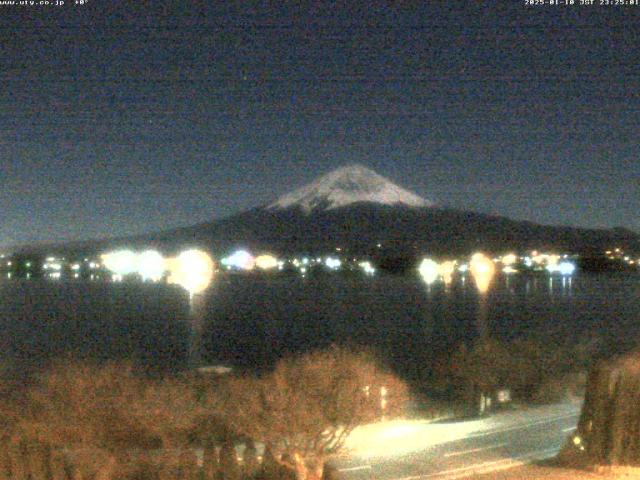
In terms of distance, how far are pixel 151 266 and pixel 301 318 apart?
4607cm

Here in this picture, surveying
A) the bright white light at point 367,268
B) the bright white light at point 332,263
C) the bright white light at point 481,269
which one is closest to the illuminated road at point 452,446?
the bright white light at point 481,269

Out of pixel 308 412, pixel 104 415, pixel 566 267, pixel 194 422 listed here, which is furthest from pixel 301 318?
pixel 308 412

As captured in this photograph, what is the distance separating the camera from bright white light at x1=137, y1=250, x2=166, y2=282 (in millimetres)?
97438

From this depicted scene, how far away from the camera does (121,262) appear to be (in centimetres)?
→ 9706

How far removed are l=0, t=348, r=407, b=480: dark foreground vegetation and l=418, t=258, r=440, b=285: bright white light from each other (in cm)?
7184

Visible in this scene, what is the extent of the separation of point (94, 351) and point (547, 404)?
21889 millimetres

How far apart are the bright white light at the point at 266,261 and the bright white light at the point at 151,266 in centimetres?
1064

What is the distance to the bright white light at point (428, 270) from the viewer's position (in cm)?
8694

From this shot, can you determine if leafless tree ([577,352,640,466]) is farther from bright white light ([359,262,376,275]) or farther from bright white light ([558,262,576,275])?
bright white light ([359,262,376,275])

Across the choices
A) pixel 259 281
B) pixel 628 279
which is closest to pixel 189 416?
pixel 628 279

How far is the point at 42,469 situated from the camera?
9.35 meters

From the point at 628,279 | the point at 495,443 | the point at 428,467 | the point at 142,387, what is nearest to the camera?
the point at 428,467

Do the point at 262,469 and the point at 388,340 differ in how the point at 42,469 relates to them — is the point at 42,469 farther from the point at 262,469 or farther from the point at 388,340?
the point at 388,340

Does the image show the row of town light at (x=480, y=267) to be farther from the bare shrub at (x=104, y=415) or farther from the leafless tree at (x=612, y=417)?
the leafless tree at (x=612, y=417)
